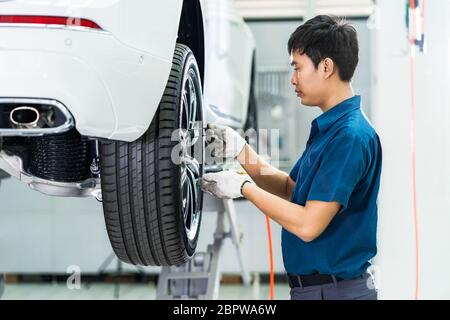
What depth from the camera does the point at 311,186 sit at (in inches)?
64.7

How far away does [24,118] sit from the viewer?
1.42 meters

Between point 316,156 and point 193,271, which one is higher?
point 316,156

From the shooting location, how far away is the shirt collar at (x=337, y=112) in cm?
170

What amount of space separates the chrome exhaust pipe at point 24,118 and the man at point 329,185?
2.11 ft

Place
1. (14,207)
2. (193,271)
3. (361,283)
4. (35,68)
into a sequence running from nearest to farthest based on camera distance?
(35,68)
(361,283)
(193,271)
(14,207)

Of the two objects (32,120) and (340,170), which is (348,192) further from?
(32,120)

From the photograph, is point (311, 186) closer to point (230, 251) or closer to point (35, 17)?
point (35, 17)

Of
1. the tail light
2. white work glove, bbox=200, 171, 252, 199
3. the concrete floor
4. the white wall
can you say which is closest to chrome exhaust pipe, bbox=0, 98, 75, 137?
the tail light

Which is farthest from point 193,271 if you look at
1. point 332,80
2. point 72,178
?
point 332,80

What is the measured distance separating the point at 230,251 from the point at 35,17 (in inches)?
166

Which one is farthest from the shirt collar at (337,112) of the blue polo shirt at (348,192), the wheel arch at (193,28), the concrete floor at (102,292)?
the concrete floor at (102,292)

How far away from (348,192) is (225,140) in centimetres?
52

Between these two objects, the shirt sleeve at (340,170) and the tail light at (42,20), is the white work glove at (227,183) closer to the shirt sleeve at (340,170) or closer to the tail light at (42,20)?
the shirt sleeve at (340,170)

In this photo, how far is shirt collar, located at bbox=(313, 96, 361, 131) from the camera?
1.70 metres
